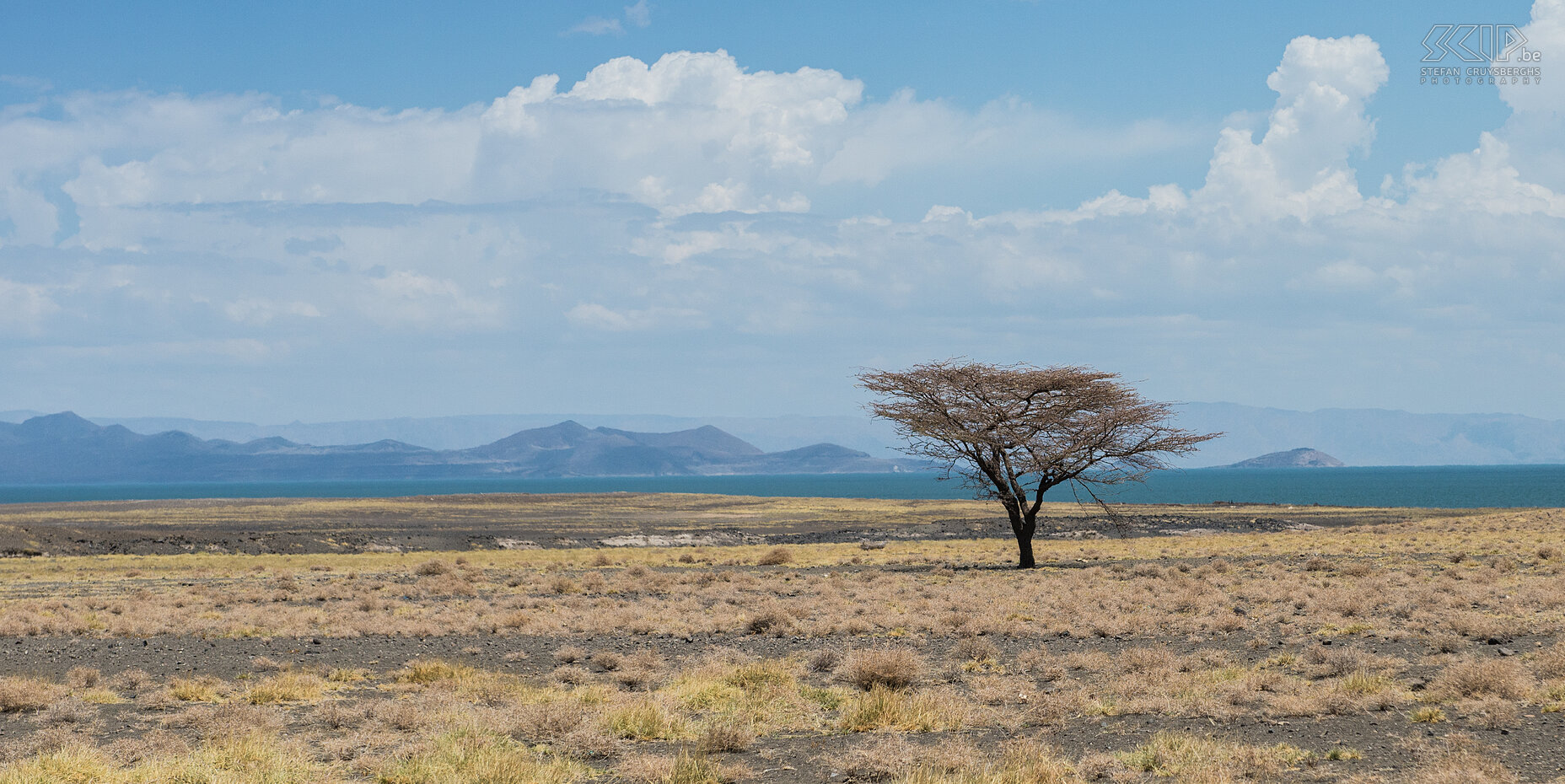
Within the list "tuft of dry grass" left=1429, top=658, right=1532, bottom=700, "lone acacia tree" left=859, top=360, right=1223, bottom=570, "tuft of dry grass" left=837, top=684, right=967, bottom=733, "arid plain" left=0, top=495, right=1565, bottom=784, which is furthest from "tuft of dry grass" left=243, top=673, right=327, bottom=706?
"lone acacia tree" left=859, top=360, right=1223, bottom=570

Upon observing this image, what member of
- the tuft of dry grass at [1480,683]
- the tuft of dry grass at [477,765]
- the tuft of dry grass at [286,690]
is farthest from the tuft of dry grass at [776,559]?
the tuft of dry grass at [477,765]

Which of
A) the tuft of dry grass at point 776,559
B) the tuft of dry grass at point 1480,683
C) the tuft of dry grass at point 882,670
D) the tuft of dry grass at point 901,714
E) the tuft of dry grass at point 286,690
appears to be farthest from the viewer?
the tuft of dry grass at point 776,559

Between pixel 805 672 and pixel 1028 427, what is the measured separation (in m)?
22.8

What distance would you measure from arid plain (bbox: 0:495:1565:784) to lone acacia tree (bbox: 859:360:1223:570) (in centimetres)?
349

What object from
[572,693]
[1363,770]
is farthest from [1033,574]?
[1363,770]

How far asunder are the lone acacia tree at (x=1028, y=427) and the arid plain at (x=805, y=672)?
349 centimetres

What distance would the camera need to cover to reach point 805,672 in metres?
17.8

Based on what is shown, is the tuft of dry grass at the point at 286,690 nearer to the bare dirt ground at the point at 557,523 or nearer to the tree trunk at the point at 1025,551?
the tree trunk at the point at 1025,551

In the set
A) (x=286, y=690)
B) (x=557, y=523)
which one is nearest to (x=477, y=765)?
(x=286, y=690)

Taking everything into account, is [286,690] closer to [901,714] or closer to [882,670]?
[882,670]

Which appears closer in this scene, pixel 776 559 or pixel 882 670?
pixel 882 670

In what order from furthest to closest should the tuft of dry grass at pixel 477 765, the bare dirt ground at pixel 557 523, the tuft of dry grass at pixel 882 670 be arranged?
the bare dirt ground at pixel 557 523
the tuft of dry grass at pixel 882 670
the tuft of dry grass at pixel 477 765

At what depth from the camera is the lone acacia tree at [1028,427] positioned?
38.4 metres

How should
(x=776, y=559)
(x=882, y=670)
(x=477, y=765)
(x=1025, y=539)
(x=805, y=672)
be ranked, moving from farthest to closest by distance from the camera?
(x=776, y=559), (x=1025, y=539), (x=805, y=672), (x=882, y=670), (x=477, y=765)
